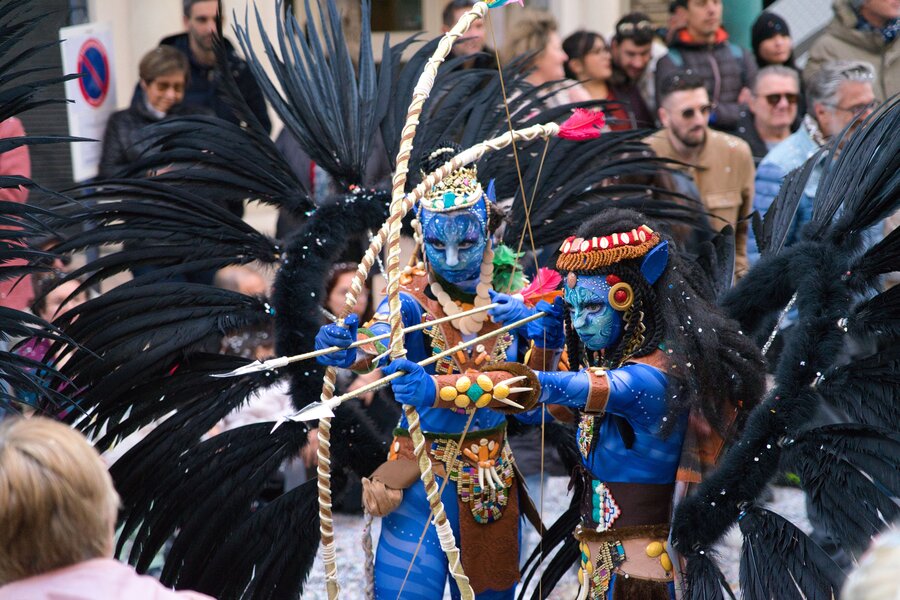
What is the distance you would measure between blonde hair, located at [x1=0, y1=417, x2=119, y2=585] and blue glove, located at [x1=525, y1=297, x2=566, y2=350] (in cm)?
206

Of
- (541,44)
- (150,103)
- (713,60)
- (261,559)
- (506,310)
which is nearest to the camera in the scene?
(506,310)

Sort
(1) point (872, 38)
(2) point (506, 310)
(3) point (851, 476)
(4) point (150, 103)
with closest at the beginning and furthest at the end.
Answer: (3) point (851, 476)
(2) point (506, 310)
(4) point (150, 103)
(1) point (872, 38)

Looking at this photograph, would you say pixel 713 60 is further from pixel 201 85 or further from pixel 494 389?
pixel 494 389

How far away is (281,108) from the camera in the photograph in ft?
15.7

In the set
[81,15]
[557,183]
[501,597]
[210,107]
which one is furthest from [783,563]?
[81,15]

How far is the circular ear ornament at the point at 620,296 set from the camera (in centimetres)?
377

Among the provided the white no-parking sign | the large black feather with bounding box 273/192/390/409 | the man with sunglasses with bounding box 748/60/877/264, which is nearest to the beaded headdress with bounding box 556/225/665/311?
the large black feather with bounding box 273/192/390/409

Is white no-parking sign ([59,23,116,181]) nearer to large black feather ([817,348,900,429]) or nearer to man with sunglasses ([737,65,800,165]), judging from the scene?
man with sunglasses ([737,65,800,165])

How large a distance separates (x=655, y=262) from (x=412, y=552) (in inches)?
47.8

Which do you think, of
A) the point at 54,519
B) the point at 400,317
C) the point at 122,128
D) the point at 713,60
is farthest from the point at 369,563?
the point at 713,60

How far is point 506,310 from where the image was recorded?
397 centimetres

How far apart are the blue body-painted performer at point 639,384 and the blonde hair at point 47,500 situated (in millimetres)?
1522

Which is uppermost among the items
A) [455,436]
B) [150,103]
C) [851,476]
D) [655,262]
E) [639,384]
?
[150,103]

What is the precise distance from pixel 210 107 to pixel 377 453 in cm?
307
